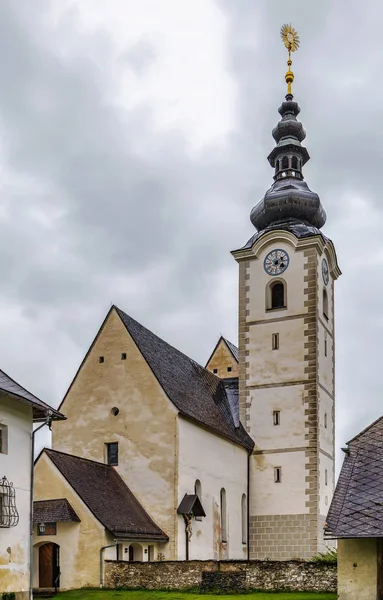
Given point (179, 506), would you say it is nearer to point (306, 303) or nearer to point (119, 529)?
point (119, 529)

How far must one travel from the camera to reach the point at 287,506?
39156 millimetres

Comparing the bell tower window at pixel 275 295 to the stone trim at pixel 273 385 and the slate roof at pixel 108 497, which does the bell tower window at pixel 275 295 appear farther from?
the slate roof at pixel 108 497

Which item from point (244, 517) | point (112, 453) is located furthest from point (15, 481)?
point (244, 517)

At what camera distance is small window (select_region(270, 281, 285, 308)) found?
42781mm

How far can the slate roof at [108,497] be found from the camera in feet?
96.5

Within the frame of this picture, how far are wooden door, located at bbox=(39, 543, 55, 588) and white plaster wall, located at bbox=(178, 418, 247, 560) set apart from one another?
526 centimetres

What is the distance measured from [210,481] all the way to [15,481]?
13.2m

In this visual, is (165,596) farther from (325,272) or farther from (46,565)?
(325,272)

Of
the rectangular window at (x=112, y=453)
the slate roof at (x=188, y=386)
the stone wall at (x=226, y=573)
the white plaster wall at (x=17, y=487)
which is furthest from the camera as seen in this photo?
the slate roof at (x=188, y=386)

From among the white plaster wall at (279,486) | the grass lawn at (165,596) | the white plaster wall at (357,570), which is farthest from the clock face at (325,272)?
the white plaster wall at (357,570)

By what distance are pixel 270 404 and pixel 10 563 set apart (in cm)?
2005

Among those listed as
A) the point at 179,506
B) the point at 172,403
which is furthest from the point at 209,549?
the point at 172,403

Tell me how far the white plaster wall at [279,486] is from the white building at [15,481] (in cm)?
1728

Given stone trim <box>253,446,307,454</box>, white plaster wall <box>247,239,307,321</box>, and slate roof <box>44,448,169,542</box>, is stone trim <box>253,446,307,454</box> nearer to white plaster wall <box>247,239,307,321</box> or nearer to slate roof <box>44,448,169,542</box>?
white plaster wall <box>247,239,307,321</box>
